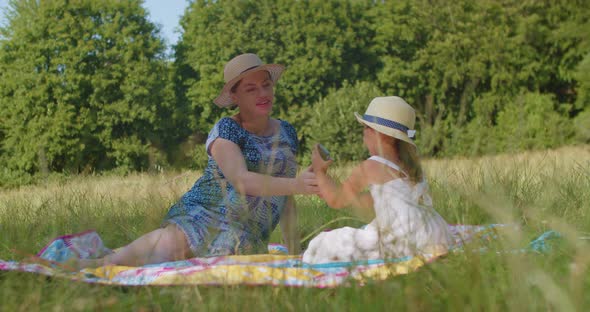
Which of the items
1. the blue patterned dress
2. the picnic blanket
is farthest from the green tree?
the picnic blanket

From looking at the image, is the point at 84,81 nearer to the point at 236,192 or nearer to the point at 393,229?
the point at 236,192

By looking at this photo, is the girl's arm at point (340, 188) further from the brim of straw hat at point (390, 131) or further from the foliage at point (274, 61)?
the foliage at point (274, 61)

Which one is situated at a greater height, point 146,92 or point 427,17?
point 427,17

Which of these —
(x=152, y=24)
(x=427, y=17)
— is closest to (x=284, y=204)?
(x=152, y=24)

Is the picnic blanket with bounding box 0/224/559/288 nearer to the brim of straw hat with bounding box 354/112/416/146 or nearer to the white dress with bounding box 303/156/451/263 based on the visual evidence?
the white dress with bounding box 303/156/451/263

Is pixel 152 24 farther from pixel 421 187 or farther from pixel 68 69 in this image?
pixel 421 187

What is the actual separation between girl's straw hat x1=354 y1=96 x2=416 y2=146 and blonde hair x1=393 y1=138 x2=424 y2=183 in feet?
0.17

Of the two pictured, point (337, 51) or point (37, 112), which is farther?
point (337, 51)

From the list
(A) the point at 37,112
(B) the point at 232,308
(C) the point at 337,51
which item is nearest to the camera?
(B) the point at 232,308

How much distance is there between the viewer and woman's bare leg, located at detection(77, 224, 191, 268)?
3212 mm

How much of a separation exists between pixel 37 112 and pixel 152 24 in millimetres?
4556

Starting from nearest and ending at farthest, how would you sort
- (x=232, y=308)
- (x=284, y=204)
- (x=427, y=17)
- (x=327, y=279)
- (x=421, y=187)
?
(x=232, y=308) → (x=327, y=279) → (x=421, y=187) → (x=284, y=204) → (x=427, y=17)

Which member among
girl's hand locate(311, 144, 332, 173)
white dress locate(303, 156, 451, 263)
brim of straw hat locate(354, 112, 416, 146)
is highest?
brim of straw hat locate(354, 112, 416, 146)

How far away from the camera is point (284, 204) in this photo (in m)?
3.89
